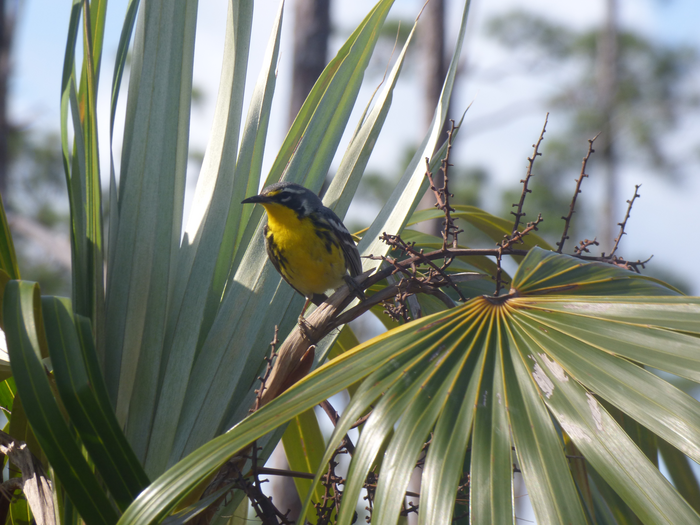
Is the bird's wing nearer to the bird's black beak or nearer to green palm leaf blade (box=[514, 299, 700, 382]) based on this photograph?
the bird's black beak

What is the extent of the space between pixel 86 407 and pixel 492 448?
0.72 meters

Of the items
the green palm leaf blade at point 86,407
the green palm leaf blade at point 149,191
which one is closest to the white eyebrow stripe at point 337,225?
the green palm leaf blade at point 149,191

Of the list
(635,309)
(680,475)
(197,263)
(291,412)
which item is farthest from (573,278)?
(197,263)

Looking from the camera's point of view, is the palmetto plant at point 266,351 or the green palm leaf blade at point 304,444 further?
the green palm leaf blade at point 304,444

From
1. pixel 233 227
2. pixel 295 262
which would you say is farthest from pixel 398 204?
pixel 295 262

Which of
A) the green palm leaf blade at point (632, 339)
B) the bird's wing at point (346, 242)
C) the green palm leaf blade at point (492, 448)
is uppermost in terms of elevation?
the bird's wing at point (346, 242)

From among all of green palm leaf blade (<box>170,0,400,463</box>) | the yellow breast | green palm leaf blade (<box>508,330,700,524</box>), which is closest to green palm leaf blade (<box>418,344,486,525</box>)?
green palm leaf blade (<box>508,330,700,524</box>)

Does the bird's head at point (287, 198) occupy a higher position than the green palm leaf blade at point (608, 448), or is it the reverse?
the bird's head at point (287, 198)

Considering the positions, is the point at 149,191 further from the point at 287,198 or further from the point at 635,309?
the point at 635,309

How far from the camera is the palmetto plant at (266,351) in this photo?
3.04 feet

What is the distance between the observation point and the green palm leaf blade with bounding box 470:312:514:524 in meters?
0.87

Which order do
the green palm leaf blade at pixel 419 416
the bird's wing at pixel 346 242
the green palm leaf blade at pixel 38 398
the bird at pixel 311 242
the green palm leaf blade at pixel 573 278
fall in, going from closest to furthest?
1. the green palm leaf blade at pixel 419 416
2. the green palm leaf blade at pixel 38 398
3. the green palm leaf blade at pixel 573 278
4. the bird at pixel 311 242
5. the bird's wing at pixel 346 242

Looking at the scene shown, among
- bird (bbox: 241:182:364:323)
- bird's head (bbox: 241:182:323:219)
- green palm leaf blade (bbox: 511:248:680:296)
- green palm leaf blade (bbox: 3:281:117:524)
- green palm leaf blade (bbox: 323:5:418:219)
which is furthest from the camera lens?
bird (bbox: 241:182:364:323)

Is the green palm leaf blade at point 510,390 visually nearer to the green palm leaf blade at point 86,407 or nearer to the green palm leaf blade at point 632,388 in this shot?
the green palm leaf blade at point 632,388
